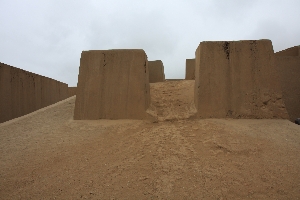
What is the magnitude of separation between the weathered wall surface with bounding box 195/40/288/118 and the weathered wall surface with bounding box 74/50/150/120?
1.24m

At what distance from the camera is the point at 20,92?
6648 millimetres

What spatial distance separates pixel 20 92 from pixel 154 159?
19.0ft

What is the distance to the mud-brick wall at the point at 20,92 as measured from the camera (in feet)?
19.6

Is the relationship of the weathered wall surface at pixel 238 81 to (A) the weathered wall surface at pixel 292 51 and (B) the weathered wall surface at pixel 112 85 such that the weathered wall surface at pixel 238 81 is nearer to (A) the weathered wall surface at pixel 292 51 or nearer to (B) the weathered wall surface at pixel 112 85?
(B) the weathered wall surface at pixel 112 85

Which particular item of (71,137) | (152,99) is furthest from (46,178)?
(152,99)

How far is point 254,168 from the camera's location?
2.56m

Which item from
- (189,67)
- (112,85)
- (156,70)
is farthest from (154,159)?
(189,67)

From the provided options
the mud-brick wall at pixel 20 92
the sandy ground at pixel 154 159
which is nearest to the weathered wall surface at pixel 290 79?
the sandy ground at pixel 154 159

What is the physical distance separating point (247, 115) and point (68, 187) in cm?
334

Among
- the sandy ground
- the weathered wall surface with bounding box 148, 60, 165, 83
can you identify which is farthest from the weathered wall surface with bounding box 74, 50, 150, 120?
the weathered wall surface with bounding box 148, 60, 165, 83

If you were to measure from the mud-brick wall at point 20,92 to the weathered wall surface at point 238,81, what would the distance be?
5426 millimetres

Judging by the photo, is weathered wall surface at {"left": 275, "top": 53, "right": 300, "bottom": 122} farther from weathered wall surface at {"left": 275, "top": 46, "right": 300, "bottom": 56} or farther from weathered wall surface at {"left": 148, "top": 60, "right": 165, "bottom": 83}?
weathered wall surface at {"left": 148, "top": 60, "right": 165, "bottom": 83}

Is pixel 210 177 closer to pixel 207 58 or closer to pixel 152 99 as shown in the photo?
pixel 207 58

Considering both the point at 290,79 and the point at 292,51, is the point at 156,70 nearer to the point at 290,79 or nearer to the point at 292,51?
the point at 290,79
